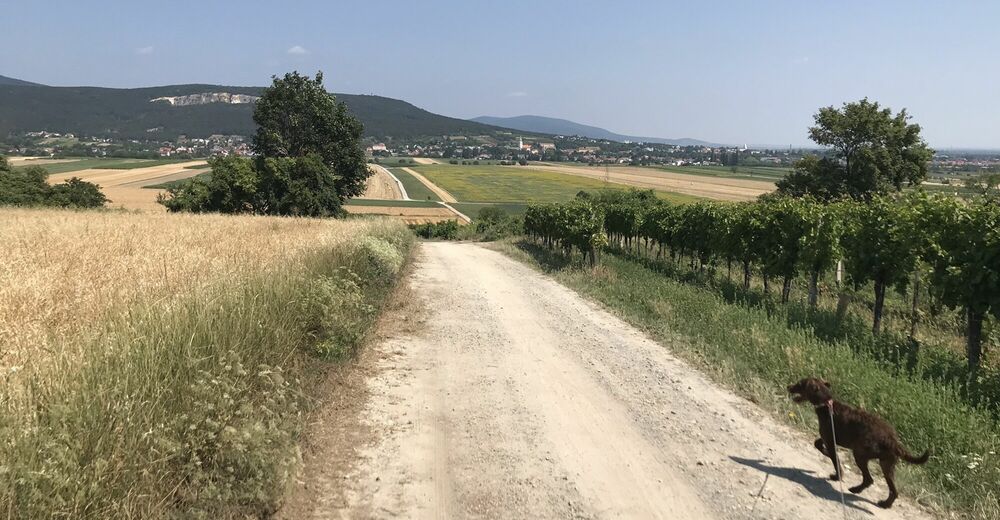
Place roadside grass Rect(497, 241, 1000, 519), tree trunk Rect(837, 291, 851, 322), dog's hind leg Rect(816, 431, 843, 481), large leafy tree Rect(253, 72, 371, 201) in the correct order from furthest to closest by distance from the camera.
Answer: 1. large leafy tree Rect(253, 72, 371, 201)
2. tree trunk Rect(837, 291, 851, 322)
3. roadside grass Rect(497, 241, 1000, 519)
4. dog's hind leg Rect(816, 431, 843, 481)

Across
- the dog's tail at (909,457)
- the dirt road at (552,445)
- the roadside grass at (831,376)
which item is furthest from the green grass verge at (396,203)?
the dog's tail at (909,457)

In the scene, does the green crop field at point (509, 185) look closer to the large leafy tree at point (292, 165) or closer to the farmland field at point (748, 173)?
the large leafy tree at point (292, 165)

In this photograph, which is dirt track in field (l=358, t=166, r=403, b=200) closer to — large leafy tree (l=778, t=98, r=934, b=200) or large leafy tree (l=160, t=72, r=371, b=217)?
large leafy tree (l=160, t=72, r=371, b=217)

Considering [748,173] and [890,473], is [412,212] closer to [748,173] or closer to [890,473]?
[890,473]

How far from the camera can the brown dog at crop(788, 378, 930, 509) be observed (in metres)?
4.36

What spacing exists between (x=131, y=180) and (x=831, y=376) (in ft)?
Result: 334

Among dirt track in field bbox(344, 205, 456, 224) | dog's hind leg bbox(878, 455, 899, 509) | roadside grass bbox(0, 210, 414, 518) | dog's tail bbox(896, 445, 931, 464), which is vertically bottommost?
dirt track in field bbox(344, 205, 456, 224)

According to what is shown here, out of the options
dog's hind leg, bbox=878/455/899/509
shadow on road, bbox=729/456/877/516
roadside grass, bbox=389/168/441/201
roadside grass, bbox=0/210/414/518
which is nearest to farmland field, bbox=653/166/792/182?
roadside grass, bbox=389/168/441/201

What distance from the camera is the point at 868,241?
477 inches

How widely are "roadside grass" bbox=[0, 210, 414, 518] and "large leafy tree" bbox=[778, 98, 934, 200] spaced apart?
37.3 metres

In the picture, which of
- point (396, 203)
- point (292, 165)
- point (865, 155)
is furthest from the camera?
point (396, 203)

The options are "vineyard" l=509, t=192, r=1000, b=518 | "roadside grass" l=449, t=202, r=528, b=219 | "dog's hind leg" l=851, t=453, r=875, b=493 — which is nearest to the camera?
"dog's hind leg" l=851, t=453, r=875, b=493

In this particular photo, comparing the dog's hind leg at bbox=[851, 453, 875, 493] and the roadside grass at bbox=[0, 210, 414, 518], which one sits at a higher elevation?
the roadside grass at bbox=[0, 210, 414, 518]

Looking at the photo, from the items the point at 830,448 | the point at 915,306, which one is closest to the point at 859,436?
the point at 830,448
